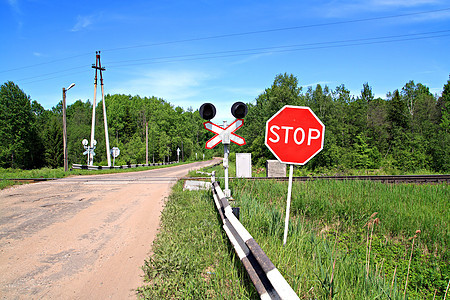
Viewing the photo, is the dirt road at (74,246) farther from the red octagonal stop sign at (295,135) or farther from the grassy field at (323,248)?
the red octagonal stop sign at (295,135)

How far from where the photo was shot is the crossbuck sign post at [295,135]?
4.54 meters

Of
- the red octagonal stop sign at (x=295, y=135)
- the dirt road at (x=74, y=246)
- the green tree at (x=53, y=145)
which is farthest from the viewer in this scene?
the green tree at (x=53, y=145)

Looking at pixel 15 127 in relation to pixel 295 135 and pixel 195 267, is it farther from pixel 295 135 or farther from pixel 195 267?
pixel 295 135

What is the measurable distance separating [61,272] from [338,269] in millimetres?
4052

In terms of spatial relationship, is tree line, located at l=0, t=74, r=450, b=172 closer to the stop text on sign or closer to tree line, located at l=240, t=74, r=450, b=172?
tree line, located at l=240, t=74, r=450, b=172

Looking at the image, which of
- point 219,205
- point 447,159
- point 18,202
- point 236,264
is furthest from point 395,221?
point 447,159

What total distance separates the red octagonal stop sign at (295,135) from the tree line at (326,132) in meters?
36.4

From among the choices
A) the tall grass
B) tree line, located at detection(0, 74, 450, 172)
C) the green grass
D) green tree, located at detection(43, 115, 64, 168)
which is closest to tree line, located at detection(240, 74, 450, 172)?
tree line, located at detection(0, 74, 450, 172)

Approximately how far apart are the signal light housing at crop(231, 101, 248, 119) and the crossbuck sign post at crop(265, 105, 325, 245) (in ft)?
9.30

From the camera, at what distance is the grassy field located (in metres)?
3.43

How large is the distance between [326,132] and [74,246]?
4426 centimetres

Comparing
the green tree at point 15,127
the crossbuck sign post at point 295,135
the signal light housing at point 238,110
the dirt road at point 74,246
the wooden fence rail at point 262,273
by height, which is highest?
the green tree at point 15,127

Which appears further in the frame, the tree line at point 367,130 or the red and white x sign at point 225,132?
the tree line at point 367,130

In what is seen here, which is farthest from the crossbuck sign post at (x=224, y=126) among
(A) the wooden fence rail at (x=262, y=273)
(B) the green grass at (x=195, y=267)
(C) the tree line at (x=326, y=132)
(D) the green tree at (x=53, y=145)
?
(D) the green tree at (x=53, y=145)
